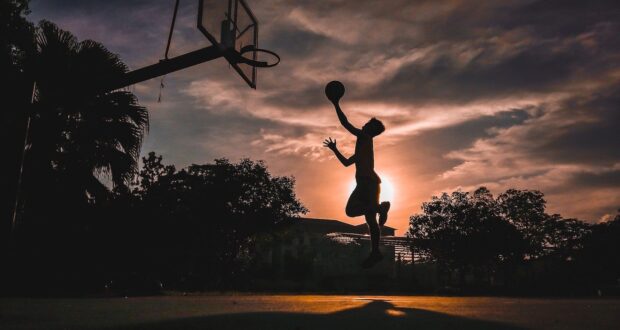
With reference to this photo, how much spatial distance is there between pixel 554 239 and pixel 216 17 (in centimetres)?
4633

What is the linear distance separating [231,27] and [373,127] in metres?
5.24

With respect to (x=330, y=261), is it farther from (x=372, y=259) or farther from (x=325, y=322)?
(x=325, y=322)

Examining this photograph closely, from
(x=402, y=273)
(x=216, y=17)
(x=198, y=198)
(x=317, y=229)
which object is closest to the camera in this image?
(x=216, y=17)

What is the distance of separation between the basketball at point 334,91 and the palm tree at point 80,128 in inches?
308

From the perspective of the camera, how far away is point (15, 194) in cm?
500

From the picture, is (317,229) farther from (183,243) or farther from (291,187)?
(183,243)

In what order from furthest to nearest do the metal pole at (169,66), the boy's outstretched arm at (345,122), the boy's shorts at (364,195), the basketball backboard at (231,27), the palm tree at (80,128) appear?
the palm tree at (80,128) → the basketball backboard at (231,27) → the metal pole at (169,66) → the boy's outstretched arm at (345,122) → the boy's shorts at (364,195)

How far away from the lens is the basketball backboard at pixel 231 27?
9766mm

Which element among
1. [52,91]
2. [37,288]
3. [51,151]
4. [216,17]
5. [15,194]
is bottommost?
[37,288]

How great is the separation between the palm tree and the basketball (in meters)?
7.83

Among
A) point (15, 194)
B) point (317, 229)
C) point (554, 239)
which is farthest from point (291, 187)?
point (317, 229)

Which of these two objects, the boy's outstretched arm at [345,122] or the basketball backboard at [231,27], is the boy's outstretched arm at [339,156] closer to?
the boy's outstretched arm at [345,122]

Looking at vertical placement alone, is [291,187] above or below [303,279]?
above

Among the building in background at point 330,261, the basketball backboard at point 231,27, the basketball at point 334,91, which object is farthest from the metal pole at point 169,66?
the building in background at point 330,261
